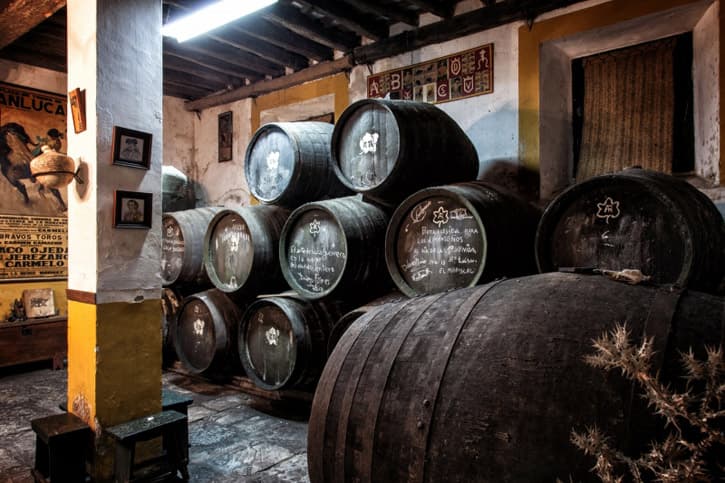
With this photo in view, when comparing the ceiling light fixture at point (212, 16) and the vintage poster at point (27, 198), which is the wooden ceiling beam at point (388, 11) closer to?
the ceiling light fixture at point (212, 16)

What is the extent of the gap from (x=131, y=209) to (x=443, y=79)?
3.03m

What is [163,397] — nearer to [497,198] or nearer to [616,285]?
[497,198]

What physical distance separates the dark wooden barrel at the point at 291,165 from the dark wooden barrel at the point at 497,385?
2.56m

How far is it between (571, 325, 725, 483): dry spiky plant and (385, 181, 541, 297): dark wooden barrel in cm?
171

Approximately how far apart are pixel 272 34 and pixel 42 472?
4233 mm

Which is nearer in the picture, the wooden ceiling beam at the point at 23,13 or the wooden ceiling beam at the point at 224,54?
the wooden ceiling beam at the point at 23,13

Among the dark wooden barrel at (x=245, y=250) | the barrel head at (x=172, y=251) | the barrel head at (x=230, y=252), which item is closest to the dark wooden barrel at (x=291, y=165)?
the dark wooden barrel at (x=245, y=250)

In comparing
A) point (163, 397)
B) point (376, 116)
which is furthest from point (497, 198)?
point (163, 397)

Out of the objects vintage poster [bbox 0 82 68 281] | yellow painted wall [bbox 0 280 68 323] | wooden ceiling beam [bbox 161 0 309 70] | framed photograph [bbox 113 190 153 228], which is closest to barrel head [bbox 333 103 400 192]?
framed photograph [bbox 113 190 153 228]

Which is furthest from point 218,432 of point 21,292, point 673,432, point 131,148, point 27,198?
point 27,198

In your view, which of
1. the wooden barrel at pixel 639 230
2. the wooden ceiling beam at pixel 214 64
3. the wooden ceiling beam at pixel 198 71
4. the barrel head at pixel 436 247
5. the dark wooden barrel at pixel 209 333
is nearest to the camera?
the wooden barrel at pixel 639 230

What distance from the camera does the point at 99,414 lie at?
2754mm

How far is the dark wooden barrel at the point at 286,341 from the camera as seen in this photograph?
147 inches

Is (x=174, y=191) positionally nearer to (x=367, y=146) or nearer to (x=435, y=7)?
(x=367, y=146)
